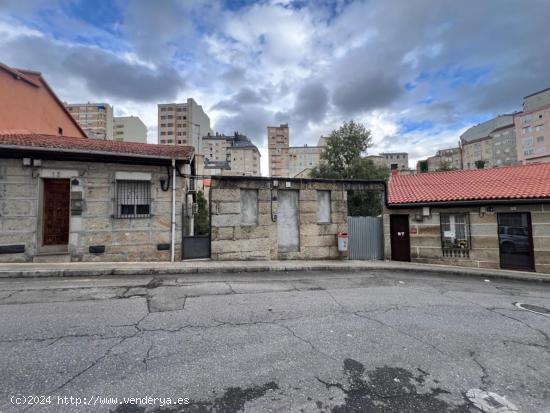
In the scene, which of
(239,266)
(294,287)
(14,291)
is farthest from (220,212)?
(14,291)

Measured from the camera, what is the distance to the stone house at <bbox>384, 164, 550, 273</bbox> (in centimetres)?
1106

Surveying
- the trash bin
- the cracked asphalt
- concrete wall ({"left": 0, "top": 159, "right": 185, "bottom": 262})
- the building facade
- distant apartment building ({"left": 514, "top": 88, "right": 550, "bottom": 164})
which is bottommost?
the cracked asphalt

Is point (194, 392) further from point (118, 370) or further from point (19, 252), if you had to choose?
point (19, 252)

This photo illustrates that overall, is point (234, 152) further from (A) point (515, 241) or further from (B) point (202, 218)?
(A) point (515, 241)

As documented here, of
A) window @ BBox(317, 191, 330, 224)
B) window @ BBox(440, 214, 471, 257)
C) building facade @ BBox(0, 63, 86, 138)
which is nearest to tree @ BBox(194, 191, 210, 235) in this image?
building facade @ BBox(0, 63, 86, 138)

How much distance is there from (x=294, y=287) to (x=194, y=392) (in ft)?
15.2

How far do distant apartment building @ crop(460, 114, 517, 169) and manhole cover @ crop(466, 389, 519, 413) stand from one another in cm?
7882

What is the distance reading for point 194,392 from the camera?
2.58 metres

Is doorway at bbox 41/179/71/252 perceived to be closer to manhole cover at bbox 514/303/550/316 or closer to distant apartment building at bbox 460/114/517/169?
manhole cover at bbox 514/303/550/316

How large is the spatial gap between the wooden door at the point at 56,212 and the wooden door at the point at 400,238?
48.1 feet

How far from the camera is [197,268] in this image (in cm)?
858

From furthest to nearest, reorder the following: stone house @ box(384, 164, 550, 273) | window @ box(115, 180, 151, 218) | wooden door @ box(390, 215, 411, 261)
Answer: wooden door @ box(390, 215, 411, 261) → stone house @ box(384, 164, 550, 273) → window @ box(115, 180, 151, 218)

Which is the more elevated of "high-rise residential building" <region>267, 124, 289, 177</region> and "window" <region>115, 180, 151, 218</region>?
"high-rise residential building" <region>267, 124, 289, 177</region>

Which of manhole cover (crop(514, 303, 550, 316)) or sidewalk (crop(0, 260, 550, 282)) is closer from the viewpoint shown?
A: manhole cover (crop(514, 303, 550, 316))
